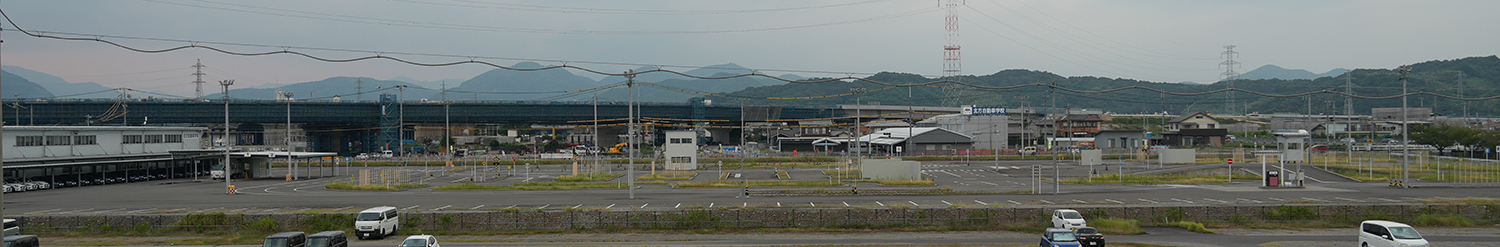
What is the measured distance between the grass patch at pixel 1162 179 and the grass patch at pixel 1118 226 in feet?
64.8

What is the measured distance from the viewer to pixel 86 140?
154 ft

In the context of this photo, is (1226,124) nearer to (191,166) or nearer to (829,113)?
(829,113)

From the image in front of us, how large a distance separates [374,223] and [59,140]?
40329mm

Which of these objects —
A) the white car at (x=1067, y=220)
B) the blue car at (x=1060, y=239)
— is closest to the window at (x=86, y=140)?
the white car at (x=1067, y=220)

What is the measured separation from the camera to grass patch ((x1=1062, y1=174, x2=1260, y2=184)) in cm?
3944

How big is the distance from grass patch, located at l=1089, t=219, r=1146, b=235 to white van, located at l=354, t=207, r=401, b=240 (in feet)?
67.1

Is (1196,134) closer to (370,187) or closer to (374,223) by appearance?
(370,187)

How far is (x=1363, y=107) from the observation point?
15925 centimetres

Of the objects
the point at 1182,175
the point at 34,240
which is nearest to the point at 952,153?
the point at 1182,175

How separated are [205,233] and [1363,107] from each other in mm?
202458

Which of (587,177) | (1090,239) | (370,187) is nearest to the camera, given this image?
(1090,239)

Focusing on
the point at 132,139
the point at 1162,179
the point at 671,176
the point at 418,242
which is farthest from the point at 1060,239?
the point at 132,139

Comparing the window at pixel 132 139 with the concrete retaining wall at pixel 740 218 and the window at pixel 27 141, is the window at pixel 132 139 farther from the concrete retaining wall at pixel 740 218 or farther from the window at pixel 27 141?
the concrete retaining wall at pixel 740 218

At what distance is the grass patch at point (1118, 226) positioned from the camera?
2105 centimetres
